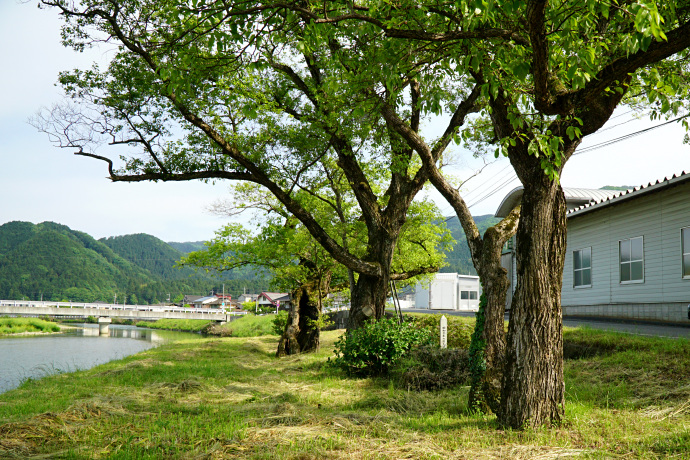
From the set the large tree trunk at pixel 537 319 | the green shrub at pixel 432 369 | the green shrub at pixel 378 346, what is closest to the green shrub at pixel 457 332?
the green shrub at pixel 378 346

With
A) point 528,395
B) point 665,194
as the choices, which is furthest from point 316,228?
point 665,194

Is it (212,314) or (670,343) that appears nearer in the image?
(670,343)

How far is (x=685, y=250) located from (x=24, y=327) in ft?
156

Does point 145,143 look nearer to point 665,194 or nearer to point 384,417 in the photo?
point 384,417

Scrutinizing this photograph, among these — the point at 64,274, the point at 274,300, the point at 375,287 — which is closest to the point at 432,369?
the point at 375,287

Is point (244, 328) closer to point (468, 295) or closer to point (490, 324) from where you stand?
point (468, 295)

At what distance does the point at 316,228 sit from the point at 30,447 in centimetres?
777

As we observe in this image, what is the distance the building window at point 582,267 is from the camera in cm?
1733

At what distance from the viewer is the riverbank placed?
3925 cm

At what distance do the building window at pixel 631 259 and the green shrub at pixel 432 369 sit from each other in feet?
28.3

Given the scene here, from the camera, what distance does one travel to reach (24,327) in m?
41.4

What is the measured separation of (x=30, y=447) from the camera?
470 cm

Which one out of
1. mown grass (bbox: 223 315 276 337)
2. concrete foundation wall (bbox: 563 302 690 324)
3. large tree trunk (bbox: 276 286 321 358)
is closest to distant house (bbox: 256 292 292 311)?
mown grass (bbox: 223 315 276 337)

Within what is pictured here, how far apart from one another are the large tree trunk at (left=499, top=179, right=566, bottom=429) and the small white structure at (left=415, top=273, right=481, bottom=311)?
38386mm
